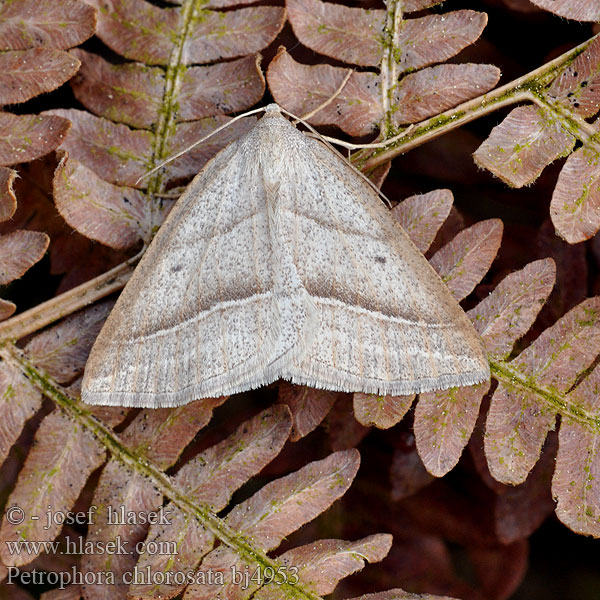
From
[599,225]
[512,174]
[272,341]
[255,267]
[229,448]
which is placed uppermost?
[512,174]

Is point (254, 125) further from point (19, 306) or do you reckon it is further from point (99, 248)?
point (19, 306)

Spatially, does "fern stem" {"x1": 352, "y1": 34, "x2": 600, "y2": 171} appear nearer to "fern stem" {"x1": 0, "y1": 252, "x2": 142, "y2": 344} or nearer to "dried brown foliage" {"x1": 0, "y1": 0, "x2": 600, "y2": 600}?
"dried brown foliage" {"x1": 0, "y1": 0, "x2": 600, "y2": 600}

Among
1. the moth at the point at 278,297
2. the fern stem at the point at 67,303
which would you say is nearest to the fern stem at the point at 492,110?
the moth at the point at 278,297

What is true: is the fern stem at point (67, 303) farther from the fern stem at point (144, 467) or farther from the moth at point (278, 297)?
the moth at point (278, 297)

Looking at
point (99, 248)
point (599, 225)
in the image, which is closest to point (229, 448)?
point (99, 248)

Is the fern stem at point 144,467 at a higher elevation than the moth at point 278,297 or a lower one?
lower

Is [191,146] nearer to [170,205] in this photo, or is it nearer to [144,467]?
[170,205]
